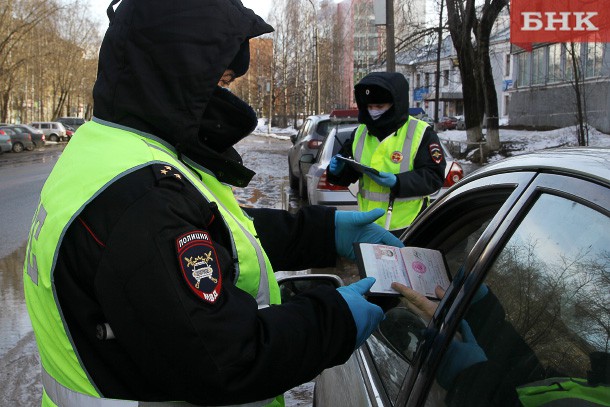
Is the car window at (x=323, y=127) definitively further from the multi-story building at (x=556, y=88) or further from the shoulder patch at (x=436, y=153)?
the multi-story building at (x=556, y=88)

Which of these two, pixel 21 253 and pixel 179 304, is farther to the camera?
pixel 21 253

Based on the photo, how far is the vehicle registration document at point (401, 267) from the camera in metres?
1.91

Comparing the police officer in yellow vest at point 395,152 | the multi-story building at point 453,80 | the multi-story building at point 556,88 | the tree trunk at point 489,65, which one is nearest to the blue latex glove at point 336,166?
the police officer in yellow vest at point 395,152

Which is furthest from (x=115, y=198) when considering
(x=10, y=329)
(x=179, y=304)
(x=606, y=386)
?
(x=10, y=329)

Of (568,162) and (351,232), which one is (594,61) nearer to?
(351,232)

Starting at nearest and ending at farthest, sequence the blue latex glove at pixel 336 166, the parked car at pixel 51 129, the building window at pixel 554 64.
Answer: the blue latex glove at pixel 336 166
the building window at pixel 554 64
the parked car at pixel 51 129

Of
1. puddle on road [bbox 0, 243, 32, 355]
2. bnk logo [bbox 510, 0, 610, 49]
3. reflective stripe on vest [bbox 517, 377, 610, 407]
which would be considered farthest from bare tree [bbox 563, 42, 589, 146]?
reflective stripe on vest [bbox 517, 377, 610, 407]

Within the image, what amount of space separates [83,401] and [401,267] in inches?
38.1

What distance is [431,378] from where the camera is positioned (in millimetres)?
1555

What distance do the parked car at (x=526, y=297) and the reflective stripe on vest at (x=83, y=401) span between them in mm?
416

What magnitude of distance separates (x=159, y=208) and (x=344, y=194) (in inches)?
268

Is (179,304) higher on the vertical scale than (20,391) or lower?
higher

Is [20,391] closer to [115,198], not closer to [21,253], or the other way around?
[115,198]

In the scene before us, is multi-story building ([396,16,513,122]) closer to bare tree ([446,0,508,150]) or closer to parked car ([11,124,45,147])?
bare tree ([446,0,508,150])
